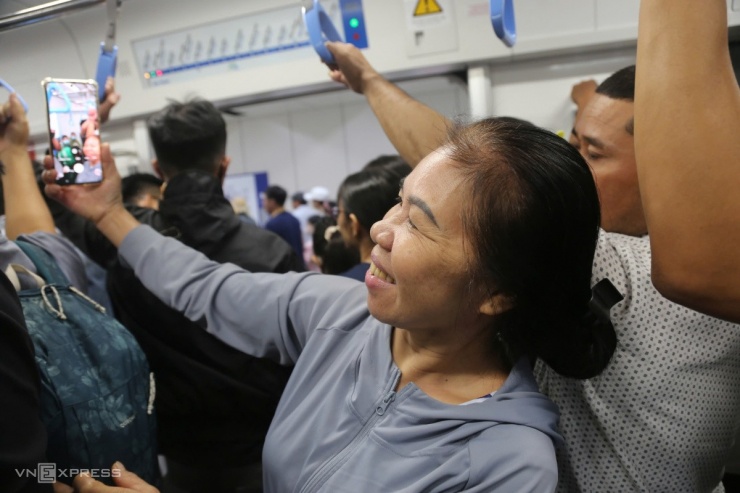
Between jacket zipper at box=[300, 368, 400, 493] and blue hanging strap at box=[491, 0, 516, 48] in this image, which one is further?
blue hanging strap at box=[491, 0, 516, 48]

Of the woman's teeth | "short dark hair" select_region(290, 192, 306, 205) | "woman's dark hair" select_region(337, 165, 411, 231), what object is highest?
the woman's teeth

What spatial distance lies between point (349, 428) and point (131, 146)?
2968mm

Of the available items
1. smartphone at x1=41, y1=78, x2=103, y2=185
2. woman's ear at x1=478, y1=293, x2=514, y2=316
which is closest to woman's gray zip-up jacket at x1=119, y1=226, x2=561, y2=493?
woman's ear at x1=478, y1=293, x2=514, y2=316

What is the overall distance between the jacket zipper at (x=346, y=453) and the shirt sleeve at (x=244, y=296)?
222 mm

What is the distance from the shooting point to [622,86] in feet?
3.80

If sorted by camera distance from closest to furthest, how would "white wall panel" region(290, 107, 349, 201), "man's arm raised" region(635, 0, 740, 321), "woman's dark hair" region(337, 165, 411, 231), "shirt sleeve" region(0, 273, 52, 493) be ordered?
"man's arm raised" region(635, 0, 740, 321) < "shirt sleeve" region(0, 273, 52, 493) < "woman's dark hair" region(337, 165, 411, 231) < "white wall panel" region(290, 107, 349, 201)

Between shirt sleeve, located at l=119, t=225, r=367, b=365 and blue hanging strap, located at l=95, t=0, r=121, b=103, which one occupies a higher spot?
blue hanging strap, located at l=95, t=0, r=121, b=103

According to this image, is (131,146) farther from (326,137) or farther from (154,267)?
(326,137)

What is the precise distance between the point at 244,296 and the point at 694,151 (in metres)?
0.91

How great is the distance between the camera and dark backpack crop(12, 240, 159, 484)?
0.95 m

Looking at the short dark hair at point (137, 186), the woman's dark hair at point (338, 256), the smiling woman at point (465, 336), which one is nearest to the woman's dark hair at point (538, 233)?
the smiling woman at point (465, 336)

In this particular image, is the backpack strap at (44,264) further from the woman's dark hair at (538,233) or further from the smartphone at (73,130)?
the woman's dark hair at (538,233)

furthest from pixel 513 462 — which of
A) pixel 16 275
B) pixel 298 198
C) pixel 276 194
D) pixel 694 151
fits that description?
pixel 298 198

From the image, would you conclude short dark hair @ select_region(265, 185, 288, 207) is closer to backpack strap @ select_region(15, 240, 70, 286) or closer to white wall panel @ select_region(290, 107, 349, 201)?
white wall panel @ select_region(290, 107, 349, 201)
